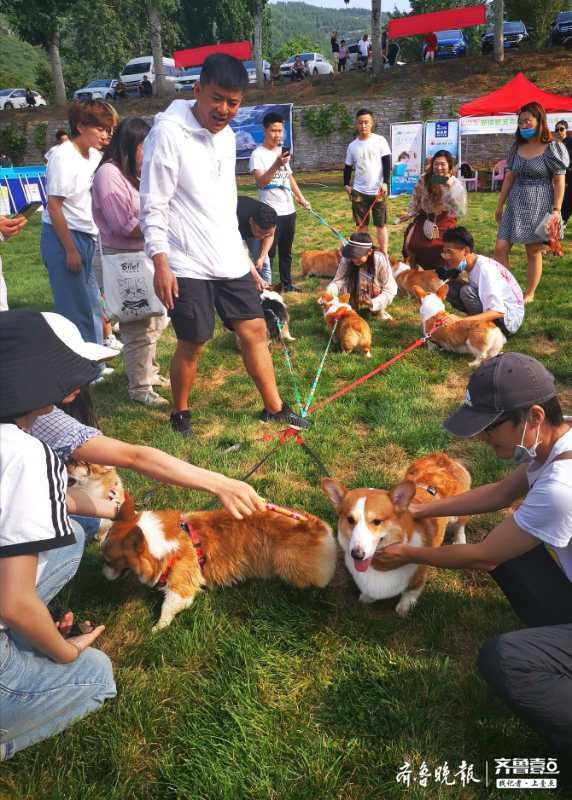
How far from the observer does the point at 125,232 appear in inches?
151

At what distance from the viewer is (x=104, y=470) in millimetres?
2922

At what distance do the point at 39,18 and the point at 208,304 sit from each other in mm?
31793

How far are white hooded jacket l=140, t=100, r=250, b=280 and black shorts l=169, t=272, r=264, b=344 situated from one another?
0.23 feet

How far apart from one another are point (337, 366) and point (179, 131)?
254 cm

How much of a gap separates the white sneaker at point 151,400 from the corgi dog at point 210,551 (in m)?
1.87

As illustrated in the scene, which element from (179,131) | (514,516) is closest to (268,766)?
(514,516)

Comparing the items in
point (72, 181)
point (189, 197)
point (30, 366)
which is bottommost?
point (30, 366)

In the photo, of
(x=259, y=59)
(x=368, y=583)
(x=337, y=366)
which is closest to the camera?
(x=368, y=583)

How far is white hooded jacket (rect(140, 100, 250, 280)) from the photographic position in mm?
3152

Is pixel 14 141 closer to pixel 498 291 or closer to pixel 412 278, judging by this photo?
pixel 412 278

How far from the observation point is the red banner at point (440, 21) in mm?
23812

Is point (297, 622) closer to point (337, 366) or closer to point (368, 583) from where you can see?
point (368, 583)

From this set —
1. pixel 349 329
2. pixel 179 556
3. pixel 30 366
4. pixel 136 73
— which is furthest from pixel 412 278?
pixel 136 73

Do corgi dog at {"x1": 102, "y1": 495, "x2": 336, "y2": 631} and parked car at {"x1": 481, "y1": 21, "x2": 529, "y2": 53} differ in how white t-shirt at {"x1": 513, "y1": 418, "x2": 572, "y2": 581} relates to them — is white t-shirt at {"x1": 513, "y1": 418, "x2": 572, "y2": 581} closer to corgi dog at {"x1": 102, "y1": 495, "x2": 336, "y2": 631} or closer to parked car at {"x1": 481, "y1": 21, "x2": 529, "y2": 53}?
corgi dog at {"x1": 102, "y1": 495, "x2": 336, "y2": 631}
